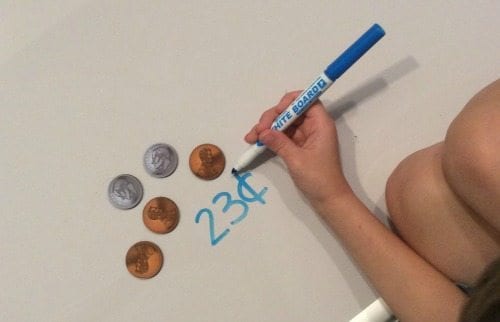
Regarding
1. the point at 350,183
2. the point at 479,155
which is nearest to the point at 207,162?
the point at 350,183

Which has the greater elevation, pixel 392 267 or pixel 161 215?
pixel 161 215

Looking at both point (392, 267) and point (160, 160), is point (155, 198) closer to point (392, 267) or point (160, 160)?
point (160, 160)

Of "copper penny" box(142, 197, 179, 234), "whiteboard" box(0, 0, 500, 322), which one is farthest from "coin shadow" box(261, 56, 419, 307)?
"copper penny" box(142, 197, 179, 234)

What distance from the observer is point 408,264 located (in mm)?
533

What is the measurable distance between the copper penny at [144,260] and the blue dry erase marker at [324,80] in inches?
5.3

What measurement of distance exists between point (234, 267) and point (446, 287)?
208mm

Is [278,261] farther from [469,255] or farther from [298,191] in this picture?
[469,255]

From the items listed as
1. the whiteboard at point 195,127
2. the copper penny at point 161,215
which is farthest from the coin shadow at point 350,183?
the copper penny at point 161,215

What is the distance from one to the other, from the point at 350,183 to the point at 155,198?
21 centimetres

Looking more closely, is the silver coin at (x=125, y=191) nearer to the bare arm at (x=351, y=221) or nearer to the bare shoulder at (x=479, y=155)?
the bare arm at (x=351, y=221)

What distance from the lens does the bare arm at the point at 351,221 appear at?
0.52m

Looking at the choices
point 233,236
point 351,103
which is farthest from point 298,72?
point 233,236

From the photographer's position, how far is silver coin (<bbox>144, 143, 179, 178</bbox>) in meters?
0.60

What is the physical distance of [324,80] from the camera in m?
0.53
